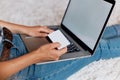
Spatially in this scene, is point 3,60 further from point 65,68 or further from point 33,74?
point 65,68

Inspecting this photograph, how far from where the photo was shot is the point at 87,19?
3.33 ft

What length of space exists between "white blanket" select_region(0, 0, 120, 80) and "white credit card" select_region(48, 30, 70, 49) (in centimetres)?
37

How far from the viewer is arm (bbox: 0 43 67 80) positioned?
0.79m

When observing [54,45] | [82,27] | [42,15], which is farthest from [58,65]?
[42,15]

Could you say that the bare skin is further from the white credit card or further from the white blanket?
the white blanket

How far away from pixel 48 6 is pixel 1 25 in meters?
0.57

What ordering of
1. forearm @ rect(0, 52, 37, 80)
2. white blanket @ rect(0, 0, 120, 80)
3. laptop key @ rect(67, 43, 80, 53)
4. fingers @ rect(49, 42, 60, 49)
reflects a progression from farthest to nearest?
white blanket @ rect(0, 0, 120, 80)
laptop key @ rect(67, 43, 80, 53)
fingers @ rect(49, 42, 60, 49)
forearm @ rect(0, 52, 37, 80)

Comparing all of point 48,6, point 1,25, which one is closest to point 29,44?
point 1,25

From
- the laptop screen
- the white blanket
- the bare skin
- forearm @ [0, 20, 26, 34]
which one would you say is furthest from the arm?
the white blanket

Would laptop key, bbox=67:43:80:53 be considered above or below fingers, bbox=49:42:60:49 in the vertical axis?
below

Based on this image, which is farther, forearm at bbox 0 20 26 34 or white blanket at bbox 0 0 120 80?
white blanket at bbox 0 0 120 80

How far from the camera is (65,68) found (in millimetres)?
975

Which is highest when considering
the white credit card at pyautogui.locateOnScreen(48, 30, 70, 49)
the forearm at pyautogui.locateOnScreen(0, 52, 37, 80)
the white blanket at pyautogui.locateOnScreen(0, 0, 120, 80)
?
the forearm at pyautogui.locateOnScreen(0, 52, 37, 80)

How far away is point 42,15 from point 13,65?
0.78m
